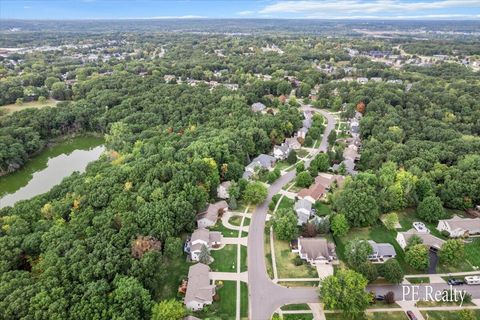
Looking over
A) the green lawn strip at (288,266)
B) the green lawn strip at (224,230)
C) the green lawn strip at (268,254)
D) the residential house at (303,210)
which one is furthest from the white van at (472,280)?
the green lawn strip at (224,230)

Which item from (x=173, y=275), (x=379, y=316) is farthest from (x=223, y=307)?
(x=379, y=316)

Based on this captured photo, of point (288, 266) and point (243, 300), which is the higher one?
point (288, 266)

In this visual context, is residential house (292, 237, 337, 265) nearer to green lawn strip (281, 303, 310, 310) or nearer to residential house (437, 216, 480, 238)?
green lawn strip (281, 303, 310, 310)

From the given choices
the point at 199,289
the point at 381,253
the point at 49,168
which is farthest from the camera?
the point at 49,168

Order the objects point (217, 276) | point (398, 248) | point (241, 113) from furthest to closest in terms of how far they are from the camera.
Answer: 1. point (241, 113)
2. point (398, 248)
3. point (217, 276)

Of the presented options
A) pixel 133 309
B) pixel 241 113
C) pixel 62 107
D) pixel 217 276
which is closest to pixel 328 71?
pixel 241 113

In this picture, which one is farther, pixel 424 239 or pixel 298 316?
pixel 424 239

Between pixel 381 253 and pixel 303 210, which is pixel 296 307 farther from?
pixel 303 210

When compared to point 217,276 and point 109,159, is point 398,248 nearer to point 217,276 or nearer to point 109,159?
point 217,276
